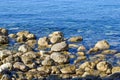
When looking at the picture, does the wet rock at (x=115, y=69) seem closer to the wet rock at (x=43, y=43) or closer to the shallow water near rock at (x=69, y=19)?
the shallow water near rock at (x=69, y=19)

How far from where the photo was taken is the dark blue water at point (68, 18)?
4386 cm

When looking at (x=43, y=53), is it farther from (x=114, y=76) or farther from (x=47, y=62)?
(x=114, y=76)

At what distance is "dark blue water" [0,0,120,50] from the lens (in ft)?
144

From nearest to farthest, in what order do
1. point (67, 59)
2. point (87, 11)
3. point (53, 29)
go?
point (67, 59)
point (53, 29)
point (87, 11)

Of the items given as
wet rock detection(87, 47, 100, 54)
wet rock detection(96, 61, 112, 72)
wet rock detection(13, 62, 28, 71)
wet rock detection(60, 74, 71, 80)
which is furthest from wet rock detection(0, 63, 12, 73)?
wet rock detection(87, 47, 100, 54)

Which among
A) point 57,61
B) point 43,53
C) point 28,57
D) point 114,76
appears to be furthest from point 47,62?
point 114,76

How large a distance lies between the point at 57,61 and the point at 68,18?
24.7 meters

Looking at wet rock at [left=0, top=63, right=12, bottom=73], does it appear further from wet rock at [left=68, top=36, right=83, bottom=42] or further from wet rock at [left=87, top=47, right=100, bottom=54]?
wet rock at [left=68, top=36, right=83, bottom=42]

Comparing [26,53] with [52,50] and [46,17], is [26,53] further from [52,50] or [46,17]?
[46,17]

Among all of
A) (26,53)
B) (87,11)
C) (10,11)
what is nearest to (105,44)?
(26,53)

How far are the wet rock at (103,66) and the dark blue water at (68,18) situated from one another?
7057 millimetres

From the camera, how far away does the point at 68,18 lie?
54.8 m

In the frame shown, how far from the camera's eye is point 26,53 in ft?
105

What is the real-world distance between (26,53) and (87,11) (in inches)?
1178
